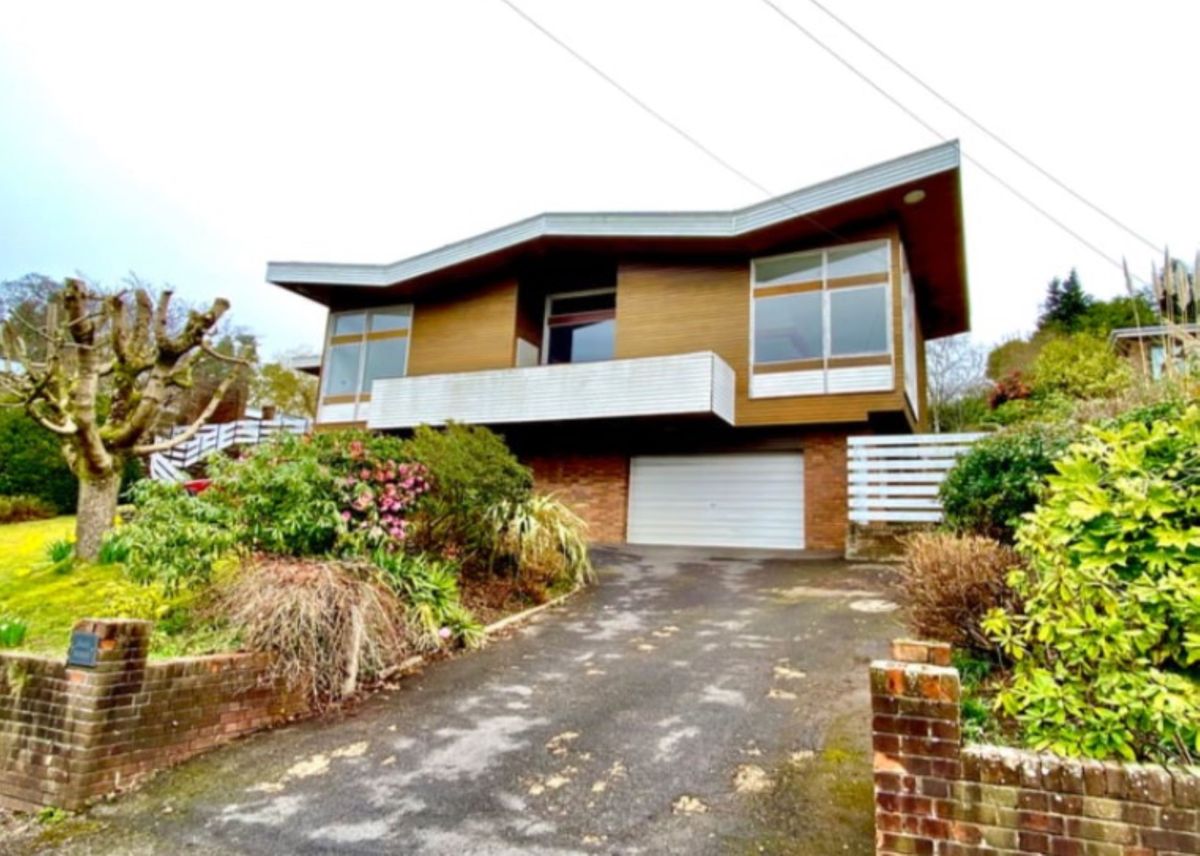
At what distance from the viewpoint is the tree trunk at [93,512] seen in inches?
306

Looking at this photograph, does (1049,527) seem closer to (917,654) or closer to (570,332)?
(917,654)

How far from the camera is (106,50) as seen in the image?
8336 millimetres

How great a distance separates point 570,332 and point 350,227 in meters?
9.50

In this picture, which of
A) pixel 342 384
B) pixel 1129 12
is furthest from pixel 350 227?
pixel 1129 12

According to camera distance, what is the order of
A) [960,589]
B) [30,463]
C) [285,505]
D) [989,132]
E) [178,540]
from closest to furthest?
[960,589]
[178,540]
[285,505]
[989,132]
[30,463]

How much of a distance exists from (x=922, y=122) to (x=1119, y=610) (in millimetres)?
6852

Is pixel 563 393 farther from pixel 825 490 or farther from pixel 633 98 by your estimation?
pixel 633 98

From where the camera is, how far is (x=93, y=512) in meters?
7.88

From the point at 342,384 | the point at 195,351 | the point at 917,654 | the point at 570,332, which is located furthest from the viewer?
the point at 342,384

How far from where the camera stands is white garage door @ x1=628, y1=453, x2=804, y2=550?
1208 cm

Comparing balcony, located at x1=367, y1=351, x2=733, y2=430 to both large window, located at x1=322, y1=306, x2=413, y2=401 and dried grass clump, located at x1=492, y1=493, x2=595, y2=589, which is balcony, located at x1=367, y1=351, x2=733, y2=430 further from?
dried grass clump, located at x1=492, y1=493, x2=595, y2=589

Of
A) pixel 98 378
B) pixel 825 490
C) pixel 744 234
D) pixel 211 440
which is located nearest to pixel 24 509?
pixel 211 440

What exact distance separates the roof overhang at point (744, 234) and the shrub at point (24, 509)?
757 centimetres

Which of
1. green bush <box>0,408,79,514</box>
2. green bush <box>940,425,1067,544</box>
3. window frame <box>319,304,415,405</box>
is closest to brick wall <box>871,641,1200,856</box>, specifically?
green bush <box>940,425,1067,544</box>
